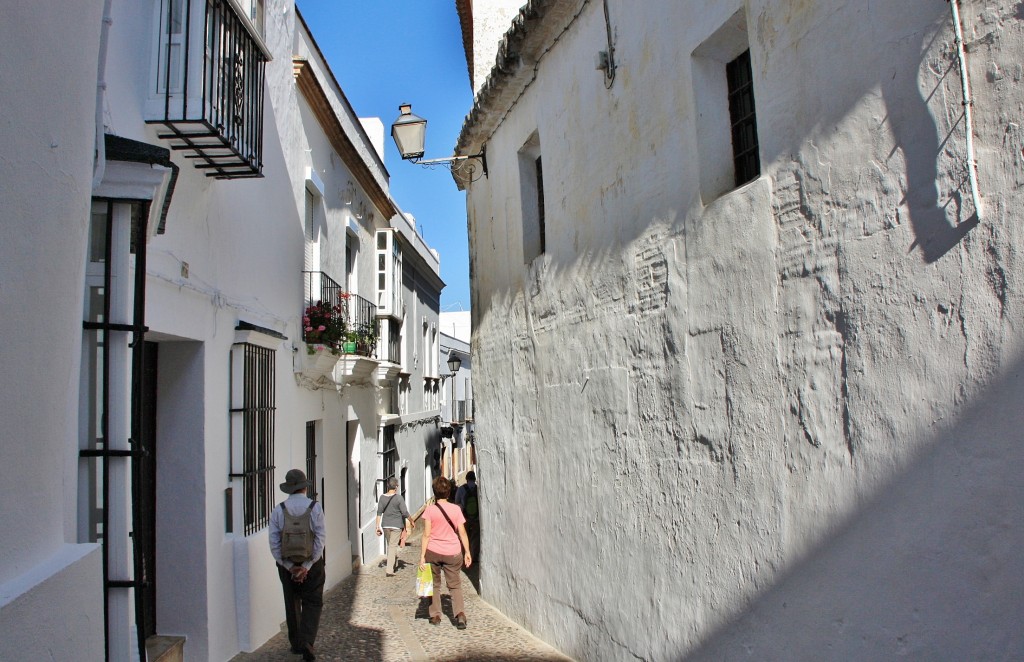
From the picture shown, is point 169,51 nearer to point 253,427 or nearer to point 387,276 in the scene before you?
point 253,427

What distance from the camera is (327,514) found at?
33.4 feet

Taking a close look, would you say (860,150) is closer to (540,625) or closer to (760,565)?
(760,565)

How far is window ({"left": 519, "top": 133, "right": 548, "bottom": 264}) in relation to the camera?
7.91 metres

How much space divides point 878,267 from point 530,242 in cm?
491

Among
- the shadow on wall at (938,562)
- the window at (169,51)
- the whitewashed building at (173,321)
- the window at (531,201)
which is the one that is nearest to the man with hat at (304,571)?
the whitewashed building at (173,321)

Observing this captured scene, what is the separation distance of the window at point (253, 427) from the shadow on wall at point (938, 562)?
4.71m

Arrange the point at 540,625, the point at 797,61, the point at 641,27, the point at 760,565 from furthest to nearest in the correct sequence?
the point at 540,625
the point at 641,27
the point at 760,565
the point at 797,61

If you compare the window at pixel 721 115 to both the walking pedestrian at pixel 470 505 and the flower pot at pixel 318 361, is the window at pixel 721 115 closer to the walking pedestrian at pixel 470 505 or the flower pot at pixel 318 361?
the flower pot at pixel 318 361

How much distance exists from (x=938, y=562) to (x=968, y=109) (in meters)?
1.65

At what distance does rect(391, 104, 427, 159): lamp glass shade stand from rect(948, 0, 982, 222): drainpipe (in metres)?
7.12

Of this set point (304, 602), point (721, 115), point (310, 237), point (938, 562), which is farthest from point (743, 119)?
point (310, 237)

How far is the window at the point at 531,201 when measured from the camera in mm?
7906

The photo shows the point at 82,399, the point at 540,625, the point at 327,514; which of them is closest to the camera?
the point at 82,399

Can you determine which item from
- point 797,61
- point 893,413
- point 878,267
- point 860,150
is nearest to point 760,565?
point 893,413
